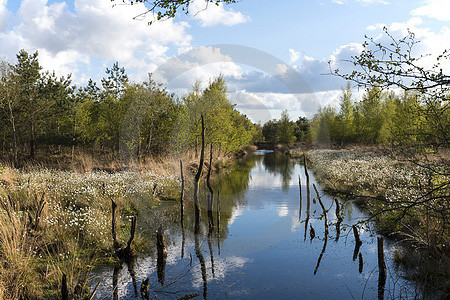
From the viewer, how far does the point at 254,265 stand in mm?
8922

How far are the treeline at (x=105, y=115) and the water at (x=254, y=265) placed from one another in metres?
13.1

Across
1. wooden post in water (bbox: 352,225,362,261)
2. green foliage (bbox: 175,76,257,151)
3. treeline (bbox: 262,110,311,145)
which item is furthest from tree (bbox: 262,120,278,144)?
wooden post in water (bbox: 352,225,362,261)

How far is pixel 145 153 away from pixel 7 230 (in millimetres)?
21192

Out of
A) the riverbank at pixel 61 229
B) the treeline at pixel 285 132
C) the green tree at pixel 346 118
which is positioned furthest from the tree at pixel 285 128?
the riverbank at pixel 61 229

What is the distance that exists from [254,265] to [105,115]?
20430 millimetres

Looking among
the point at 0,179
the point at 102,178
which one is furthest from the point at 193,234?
the point at 0,179

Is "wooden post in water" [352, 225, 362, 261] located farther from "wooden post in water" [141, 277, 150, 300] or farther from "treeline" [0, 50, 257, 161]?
"treeline" [0, 50, 257, 161]

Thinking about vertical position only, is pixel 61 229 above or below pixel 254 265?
above

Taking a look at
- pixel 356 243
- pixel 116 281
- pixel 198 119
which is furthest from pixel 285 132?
pixel 116 281

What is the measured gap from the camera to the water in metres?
7.22

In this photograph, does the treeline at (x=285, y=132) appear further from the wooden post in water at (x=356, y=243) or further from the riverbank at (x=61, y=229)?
the wooden post in water at (x=356, y=243)

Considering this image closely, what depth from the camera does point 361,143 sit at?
5050cm

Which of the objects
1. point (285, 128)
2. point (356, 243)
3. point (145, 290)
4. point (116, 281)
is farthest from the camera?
point (285, 128)

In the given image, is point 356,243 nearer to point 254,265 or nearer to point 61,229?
point 254,265
